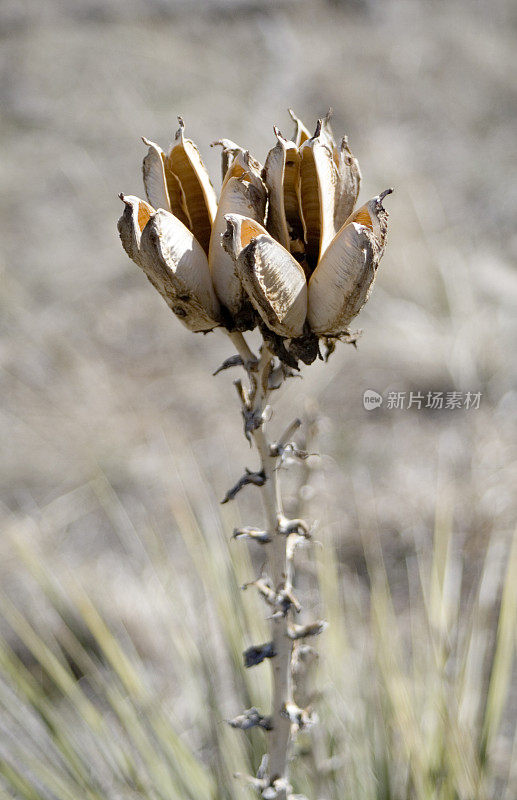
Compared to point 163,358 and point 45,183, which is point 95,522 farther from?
point 45,183

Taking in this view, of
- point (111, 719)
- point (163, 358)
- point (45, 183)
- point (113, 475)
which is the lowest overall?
point (111, 719)

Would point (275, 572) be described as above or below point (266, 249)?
below

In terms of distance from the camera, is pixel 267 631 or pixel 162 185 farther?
pixel 267 631

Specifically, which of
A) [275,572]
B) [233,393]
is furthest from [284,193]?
[233,393]

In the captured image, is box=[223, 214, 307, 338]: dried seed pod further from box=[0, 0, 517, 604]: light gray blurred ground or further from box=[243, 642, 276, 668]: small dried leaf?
box=[0, 0, 517, 604]: light gray blurred ground

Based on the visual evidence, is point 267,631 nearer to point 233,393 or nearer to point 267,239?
point 267,239

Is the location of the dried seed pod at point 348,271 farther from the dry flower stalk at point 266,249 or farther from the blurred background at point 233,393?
the blurred background at point 233,393

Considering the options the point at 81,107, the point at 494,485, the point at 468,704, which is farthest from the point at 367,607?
the point at 81,107

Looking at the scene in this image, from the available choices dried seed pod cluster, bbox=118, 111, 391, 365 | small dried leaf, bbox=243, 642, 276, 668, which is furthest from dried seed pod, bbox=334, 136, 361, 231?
small dried leaf, bbox=243, 642, 276, 668
